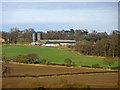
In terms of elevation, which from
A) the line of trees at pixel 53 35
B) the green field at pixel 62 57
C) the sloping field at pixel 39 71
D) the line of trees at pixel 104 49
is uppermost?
the line of trees at pixel 53 35

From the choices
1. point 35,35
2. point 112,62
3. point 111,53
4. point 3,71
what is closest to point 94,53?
point 111,53

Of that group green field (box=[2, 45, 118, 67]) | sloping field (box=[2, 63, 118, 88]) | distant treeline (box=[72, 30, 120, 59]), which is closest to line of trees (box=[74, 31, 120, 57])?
distant treeline (box=[72, 30, 120, 59])

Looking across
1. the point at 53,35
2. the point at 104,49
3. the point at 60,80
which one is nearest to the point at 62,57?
the point at 104,49

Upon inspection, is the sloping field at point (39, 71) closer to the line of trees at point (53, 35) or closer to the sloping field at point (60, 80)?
the sloping field at point (60, 80)

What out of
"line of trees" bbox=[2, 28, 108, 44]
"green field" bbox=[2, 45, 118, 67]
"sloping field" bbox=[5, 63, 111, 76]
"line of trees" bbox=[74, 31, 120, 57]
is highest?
"line of trees" bbox=[2, 28, 108, 44]

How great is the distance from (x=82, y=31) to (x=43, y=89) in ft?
406

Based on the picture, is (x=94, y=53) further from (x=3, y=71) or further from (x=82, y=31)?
(x=82, y=31)

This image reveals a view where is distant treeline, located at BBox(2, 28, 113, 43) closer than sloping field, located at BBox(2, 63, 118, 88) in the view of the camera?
No

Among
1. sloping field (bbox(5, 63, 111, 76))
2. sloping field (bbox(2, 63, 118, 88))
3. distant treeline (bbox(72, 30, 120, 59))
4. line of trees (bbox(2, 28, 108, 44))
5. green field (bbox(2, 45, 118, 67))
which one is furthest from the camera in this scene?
line of trees (bbox(2, 28, 108, 44))

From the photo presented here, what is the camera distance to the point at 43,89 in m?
15.4

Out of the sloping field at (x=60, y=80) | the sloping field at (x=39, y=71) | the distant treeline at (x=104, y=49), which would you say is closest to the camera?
the sloping field at (x=60, y=80)

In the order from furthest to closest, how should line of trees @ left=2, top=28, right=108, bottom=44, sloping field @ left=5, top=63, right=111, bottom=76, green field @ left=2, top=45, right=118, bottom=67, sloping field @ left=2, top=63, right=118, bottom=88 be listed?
line of trees @ left=2, top=28, right=108, bottom=44 → green field @ left=2, top=45, right=118, bottom=67 → sloping field @ left=5, top=63, right=111, bottom=76 → sloping field @ left=2, top=63, right=118, bottom=88

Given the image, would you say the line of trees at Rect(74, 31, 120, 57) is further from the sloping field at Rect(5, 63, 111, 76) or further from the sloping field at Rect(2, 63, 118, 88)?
the sloping field at Rect(2, 63, 118, 88)

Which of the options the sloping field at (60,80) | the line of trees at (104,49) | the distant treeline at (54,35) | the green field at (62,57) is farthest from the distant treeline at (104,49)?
the distant treeline at (54,35)
